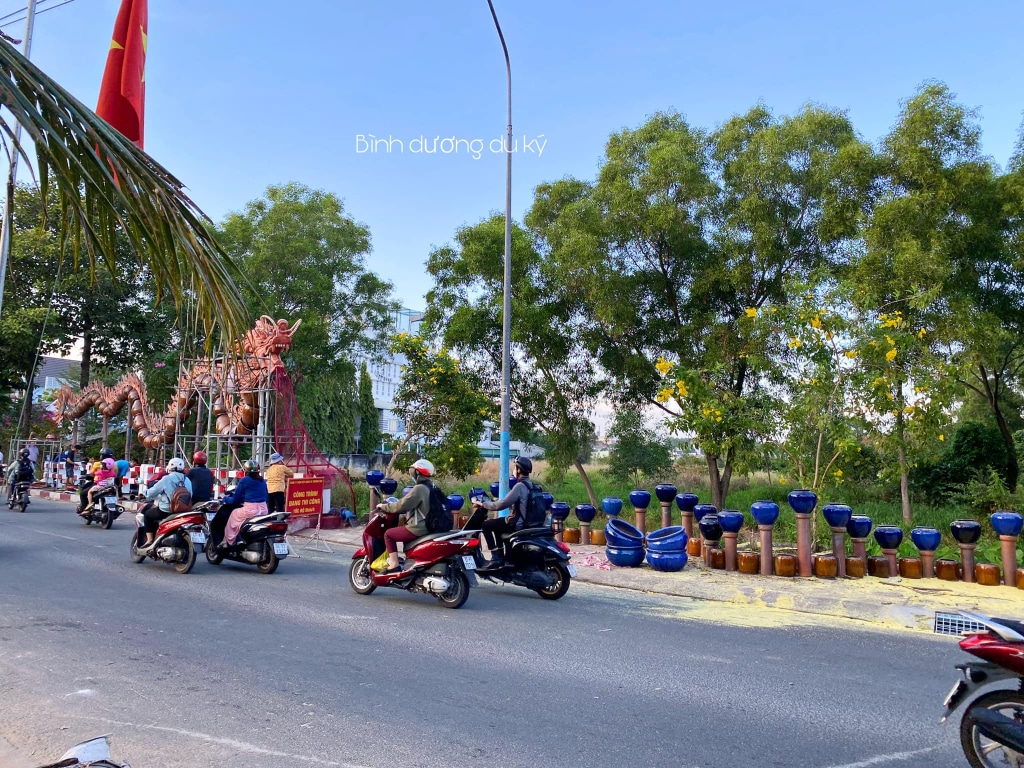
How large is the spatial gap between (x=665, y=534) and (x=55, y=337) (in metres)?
21.7

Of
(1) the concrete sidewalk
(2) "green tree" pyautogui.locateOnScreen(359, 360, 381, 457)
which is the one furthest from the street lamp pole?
(2) "green tree" pyautogui.locateOnScreen(359, 360, 381, 457)

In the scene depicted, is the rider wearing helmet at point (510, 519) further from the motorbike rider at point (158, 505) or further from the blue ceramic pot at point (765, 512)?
the motorbike rider at point (158, 505)

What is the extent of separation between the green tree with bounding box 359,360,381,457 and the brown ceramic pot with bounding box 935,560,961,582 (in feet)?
111

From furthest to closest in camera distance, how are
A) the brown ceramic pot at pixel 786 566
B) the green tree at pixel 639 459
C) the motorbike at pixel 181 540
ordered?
the green tree at pixel 639 459 < the brown ceramic pot at pixel 786 566 < the motorbike at pixel 181 540

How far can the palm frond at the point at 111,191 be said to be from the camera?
2.75 m

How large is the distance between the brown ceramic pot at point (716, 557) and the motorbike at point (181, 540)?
705cm

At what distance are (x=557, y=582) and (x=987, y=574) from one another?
17.7 feet

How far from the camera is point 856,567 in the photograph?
34.0 ft

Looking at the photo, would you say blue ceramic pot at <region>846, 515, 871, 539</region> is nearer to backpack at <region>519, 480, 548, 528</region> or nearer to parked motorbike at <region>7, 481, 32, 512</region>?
backpack at <region>519, 480, 548, 528</region>

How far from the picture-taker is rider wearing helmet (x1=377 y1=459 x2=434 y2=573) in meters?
8.55

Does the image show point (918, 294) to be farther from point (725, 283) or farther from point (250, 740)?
point (250, 740)

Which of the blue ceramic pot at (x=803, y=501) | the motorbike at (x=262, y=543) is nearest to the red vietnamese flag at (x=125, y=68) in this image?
the motorbike at (x=262, y=543)

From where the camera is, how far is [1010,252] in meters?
14.5

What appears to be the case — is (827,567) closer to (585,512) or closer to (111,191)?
(585,512)
